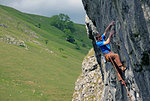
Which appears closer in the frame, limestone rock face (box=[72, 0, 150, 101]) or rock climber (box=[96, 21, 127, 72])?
limestone rock face (box=[72, 0, 150, 101])

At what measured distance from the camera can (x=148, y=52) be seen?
8.56 meters

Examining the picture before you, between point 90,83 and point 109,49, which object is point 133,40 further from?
point 90,83

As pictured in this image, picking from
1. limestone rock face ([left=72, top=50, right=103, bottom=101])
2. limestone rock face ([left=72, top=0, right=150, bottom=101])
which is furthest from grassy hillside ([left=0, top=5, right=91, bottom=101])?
limestone rock face ([left=72, top=0, right=150, bottom=101])

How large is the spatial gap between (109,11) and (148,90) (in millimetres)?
5395

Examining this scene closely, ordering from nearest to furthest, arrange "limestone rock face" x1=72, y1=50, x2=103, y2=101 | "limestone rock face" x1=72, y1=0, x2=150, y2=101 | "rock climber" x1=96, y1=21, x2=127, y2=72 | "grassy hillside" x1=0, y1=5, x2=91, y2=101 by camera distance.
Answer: "limestone rock face" x1=72, y1=0, x2=150, y2=101
"rock climber" x1=96, y1=21, x2=127, y2=72
"limestone rock face" x1=72, y1=50, x2=103, y2=101
"grassy hillside" x1=0, y1=5, x2=91, y2=101

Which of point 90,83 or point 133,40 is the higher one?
point 90,83

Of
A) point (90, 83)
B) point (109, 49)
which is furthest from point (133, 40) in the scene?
point (90, 83)

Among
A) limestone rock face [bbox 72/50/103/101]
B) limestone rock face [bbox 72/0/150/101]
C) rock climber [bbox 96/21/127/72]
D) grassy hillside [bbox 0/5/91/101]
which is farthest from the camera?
grassy hillside [bbox 0/5/91/101]

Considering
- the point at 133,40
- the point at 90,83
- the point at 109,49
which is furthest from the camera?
the point at 90,83

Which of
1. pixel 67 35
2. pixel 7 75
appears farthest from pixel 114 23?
pixel 67 35

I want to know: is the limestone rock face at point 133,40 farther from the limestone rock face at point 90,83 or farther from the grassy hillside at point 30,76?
the grassy hillside at point 30,76

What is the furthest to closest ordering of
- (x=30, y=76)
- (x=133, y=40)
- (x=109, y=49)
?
(x=30, y=76) < (x=109, y=49) < (x=133, y=40)

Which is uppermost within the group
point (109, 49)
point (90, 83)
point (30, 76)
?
point (30, 76)

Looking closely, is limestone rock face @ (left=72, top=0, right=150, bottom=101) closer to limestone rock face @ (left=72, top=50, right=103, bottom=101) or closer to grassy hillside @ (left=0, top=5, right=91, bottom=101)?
limestone rock face @ (left=72, top=50, right=103, bottom=101)
